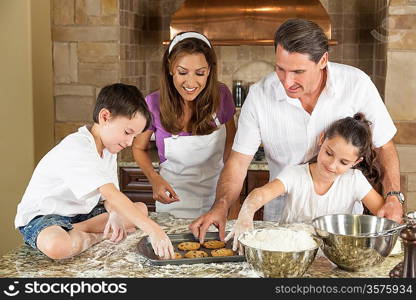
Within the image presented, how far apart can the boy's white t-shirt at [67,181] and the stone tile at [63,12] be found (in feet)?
6.11

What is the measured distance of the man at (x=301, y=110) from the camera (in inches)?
87.3

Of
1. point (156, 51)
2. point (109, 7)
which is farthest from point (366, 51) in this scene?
point (109, 7)

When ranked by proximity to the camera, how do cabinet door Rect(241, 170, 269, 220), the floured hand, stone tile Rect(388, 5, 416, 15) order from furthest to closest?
cabinet door Rect(241, 170, 269, 220), stone tile Rect(388, 5, 416, 15), the floured hand

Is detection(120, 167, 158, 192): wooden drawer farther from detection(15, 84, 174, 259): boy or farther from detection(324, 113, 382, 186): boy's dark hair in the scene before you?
detection(324, 113, 382, 186): boy's dark hair

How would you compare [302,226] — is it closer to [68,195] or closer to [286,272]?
[286,272]

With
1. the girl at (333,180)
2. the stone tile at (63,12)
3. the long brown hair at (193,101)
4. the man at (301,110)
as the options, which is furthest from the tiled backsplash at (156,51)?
the girl at (333,180)

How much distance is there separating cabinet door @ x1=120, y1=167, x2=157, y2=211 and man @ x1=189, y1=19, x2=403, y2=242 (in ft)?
4.33

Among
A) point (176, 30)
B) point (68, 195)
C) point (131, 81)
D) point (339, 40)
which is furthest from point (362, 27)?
point (68, 195)

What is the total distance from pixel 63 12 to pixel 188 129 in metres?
1.40

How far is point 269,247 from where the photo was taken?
69.7 inches

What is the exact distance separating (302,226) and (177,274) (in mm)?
500

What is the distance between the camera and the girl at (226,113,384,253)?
2252 millimetres

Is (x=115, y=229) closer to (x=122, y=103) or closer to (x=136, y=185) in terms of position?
(x=122, y=103)

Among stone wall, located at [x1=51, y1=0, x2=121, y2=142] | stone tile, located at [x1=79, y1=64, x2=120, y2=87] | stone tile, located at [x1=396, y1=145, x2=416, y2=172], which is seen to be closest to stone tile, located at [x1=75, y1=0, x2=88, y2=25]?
stone wall, located at [x1=51, y1=0, x2=121, y2=142]
